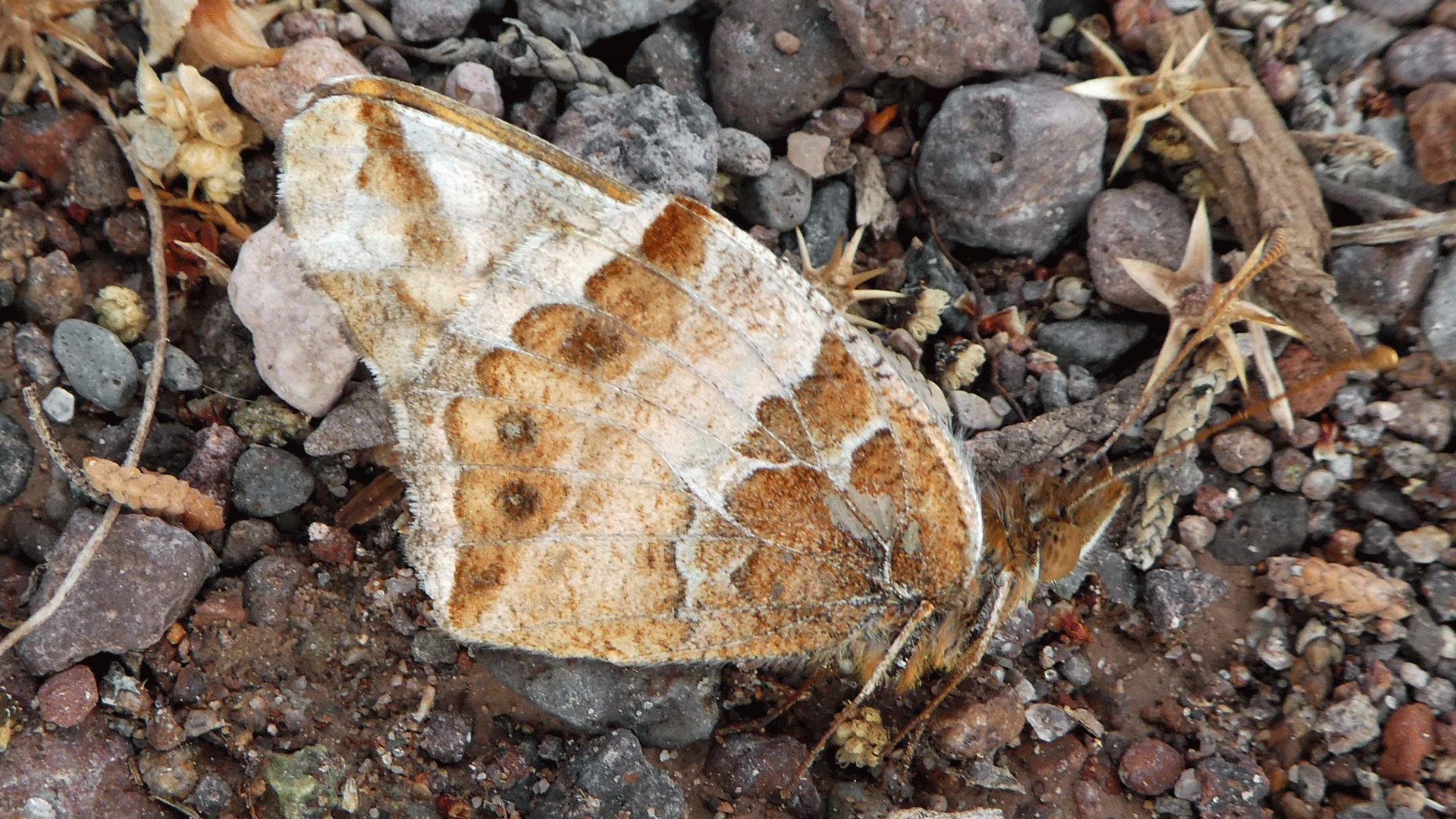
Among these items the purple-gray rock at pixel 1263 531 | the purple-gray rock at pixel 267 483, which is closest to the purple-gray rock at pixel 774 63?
the purple-gray rock at pixel 267 483

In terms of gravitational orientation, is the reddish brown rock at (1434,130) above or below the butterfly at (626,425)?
above

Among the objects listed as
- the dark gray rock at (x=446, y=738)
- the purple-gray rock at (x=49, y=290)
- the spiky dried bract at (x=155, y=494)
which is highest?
the purple-gray rock at (x=49, y=290)

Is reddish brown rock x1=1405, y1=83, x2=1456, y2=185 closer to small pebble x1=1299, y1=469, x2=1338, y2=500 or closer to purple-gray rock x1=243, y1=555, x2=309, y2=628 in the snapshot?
small pebble x1=1299, y1=469, x2=1338, y2=500

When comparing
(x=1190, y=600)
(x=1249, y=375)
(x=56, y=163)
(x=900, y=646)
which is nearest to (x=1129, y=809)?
(x=1190, y=600)

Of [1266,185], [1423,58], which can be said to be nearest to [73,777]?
[1266,185]

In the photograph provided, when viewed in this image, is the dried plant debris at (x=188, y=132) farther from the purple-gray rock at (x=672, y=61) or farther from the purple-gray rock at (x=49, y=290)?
the purple-gray rock at (x=672, y=61)

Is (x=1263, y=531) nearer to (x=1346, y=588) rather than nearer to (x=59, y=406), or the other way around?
(x=1346, y=588)

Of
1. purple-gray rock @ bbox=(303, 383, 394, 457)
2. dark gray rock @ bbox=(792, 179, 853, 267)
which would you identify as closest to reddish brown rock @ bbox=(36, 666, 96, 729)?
purple-gray rock @ bbox=(303, 383, 394, 457)
